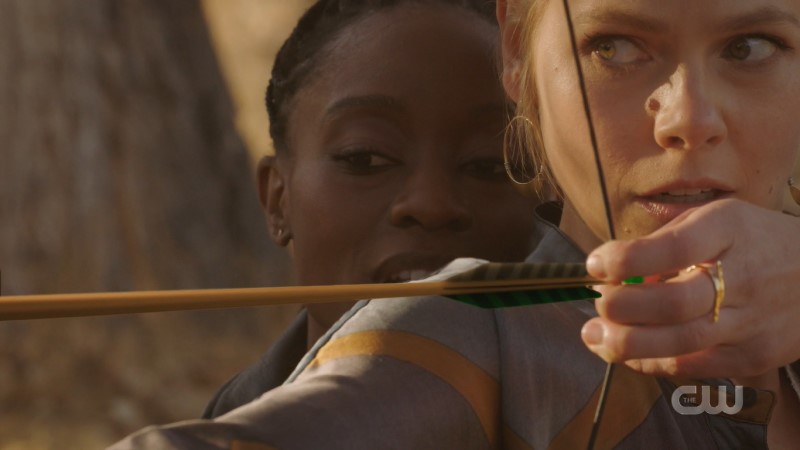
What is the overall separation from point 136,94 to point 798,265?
272 centimetres

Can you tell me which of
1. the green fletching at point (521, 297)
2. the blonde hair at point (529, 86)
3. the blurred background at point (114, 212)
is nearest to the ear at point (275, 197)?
the blonde hair at point (529, 86)

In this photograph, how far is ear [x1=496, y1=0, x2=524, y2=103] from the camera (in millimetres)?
1205

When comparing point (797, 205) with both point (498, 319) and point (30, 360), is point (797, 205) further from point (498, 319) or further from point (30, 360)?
point (30, 360)

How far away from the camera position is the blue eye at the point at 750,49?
0.98 m

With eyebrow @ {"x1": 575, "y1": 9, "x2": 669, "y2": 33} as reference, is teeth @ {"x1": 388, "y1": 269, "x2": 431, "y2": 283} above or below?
below

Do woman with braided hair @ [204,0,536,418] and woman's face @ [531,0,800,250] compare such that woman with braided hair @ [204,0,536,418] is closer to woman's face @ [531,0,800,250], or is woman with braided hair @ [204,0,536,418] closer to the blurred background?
woman's face @ [531,0,800,250]

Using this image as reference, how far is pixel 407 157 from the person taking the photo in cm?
138

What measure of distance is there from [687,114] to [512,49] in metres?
0.32

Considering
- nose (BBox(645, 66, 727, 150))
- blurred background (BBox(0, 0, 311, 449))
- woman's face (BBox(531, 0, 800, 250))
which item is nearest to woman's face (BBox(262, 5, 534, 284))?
woman's face (BBox(531, 0, 800, 250))

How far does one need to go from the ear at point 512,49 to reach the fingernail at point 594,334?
1.60ft

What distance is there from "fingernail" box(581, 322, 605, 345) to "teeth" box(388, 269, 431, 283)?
1.84ft

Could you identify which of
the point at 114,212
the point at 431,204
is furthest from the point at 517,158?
the point at 114,212

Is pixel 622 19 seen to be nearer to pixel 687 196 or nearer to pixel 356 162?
pixel 687 196

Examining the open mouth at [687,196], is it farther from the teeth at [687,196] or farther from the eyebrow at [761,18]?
the eyebrow at [761,18]
